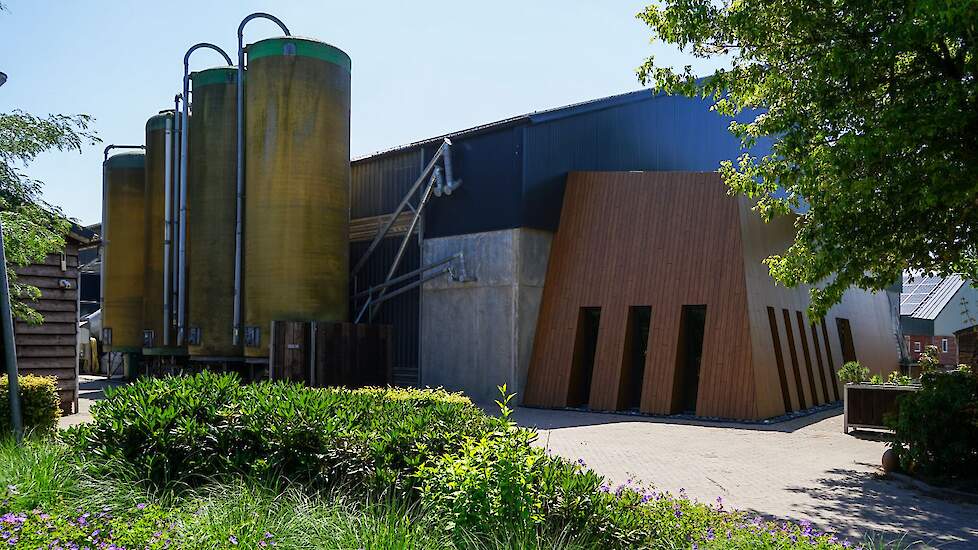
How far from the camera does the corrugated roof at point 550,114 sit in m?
23.1

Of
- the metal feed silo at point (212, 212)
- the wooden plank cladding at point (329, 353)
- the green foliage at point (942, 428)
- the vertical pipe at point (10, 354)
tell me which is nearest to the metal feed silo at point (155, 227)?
the metal feed silo at point (212, 212)

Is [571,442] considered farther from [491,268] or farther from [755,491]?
[491,268]

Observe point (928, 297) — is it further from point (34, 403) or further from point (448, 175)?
point (34, 403)

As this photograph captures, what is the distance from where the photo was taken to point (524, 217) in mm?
22797

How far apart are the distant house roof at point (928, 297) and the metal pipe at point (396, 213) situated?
1382 inches

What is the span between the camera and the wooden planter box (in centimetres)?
1677

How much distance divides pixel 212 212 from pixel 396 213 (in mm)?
5650

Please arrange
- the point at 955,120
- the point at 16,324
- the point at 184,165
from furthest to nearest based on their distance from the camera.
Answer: the point at 184,165 → the point at 16,324 → the point at 955,120

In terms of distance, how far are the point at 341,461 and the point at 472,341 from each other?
16120 millimetres

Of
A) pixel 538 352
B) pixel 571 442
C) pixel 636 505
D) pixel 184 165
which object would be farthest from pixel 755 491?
pixel 184 165

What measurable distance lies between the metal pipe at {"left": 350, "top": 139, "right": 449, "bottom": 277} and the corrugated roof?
2.29 feet

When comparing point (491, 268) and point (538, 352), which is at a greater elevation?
point (491, 268)

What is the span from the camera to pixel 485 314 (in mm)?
23406

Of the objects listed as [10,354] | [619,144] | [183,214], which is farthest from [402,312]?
[10,354]
